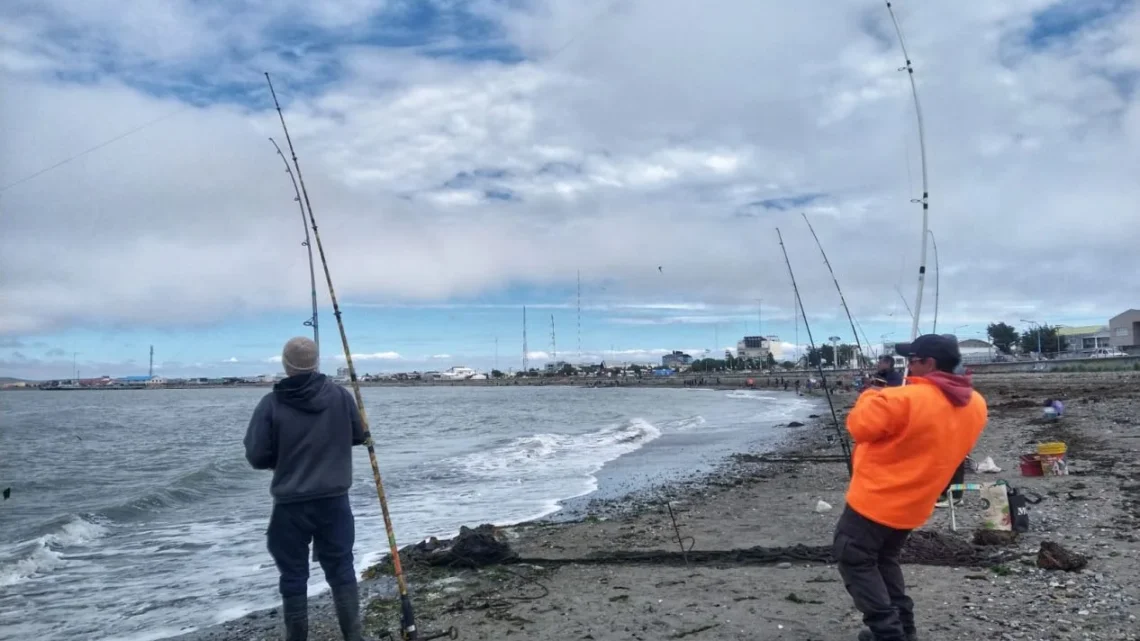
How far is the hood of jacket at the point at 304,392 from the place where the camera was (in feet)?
15.4

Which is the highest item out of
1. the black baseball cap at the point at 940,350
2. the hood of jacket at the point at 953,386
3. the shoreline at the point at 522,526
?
the black baseball cap at the point at 940,350

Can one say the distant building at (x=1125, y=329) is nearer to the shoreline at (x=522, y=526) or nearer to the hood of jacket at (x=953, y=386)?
the shoreline at (x=522, y=526)

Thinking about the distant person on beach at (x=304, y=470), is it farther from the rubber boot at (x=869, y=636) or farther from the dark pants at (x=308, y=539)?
the rubber boot at (x=869, y=636)

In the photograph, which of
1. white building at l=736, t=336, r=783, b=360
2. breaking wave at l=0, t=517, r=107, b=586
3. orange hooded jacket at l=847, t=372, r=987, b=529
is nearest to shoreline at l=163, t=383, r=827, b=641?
orange hooded jacket at l=847, t=372, r=987, b=529

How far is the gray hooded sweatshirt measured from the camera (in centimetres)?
461

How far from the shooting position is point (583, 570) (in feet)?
24.8

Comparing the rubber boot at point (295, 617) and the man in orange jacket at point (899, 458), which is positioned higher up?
the man in orange jacket at point (899, 458)

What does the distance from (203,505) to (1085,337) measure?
4655 inches

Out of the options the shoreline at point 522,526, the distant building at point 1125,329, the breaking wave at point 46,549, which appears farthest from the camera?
the distant building at point 1125,329

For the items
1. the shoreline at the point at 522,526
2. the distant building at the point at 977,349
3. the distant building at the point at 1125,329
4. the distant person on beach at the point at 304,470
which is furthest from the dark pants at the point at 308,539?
the distant building at the point at 977,349

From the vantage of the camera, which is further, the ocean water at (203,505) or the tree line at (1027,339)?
the tree line at (1027,339)

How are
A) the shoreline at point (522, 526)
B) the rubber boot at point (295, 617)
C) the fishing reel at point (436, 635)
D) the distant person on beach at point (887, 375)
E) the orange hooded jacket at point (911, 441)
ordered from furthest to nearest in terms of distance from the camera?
the shoreline at point (522, 526) → the fishing reel at point (436, 635) → the distant person on beach at point (887, 375) → the rubber boot at point (295, 617) → the orange hooded jacket at point (911, 441)

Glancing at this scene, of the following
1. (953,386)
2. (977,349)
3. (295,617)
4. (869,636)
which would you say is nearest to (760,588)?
(869,636)

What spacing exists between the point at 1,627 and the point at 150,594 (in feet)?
4.44
